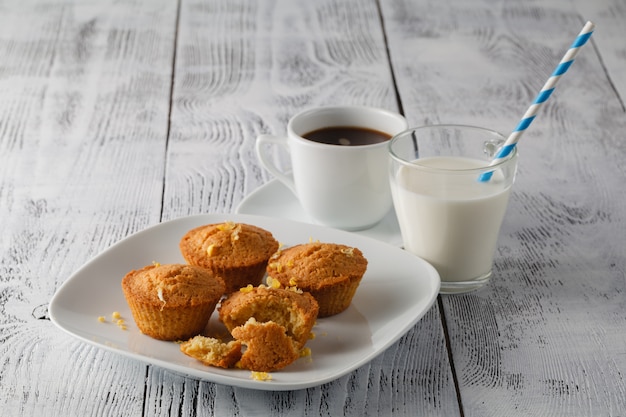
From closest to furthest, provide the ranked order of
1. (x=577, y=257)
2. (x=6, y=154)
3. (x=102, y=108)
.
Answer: (x=577, y=257)
(x=6, y=154)
(x=102, y=108)

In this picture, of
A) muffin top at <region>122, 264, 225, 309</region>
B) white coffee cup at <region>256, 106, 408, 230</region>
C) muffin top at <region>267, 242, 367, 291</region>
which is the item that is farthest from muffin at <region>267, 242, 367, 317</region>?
white coffee cup at <region>256, 106, 408, 230</region>

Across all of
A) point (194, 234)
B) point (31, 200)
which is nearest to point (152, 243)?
point (194, 234)

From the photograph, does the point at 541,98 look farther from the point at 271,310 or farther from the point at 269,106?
the point at 269,106

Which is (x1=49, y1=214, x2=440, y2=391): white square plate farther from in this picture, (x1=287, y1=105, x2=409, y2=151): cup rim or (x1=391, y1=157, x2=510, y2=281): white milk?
(x1=287, y1=105, x2=409, y2=151): cup rim

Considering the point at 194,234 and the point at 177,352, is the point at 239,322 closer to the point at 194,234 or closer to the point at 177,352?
the point at 177,352

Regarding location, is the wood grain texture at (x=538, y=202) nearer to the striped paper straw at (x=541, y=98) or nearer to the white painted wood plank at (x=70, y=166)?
the striped paper straw at (x=541, y=98)

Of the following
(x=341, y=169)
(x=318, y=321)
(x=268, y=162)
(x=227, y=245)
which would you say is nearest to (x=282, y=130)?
(x=268, y=162)
